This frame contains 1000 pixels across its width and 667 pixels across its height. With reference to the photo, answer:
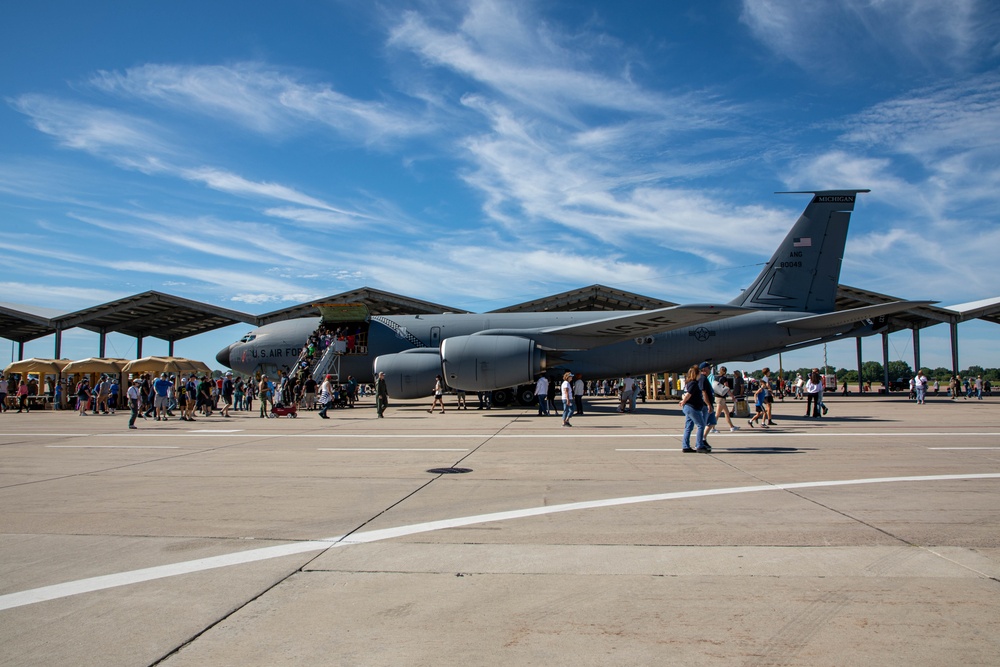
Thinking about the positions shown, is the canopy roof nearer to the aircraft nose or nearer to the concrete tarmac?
the aircraft nose

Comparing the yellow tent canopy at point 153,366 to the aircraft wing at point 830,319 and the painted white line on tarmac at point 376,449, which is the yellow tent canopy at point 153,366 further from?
the aircraft wing at point 830,319

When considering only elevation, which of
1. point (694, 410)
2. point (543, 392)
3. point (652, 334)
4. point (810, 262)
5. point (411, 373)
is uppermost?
→ point (810, 262)

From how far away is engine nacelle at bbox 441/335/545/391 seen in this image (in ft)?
67.4

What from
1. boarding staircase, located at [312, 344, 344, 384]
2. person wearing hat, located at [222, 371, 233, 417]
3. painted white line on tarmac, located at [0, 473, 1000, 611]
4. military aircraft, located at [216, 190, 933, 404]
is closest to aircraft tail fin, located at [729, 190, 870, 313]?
military aircraft, located at [216, 190, 933, 404]

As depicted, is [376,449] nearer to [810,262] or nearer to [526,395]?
[526,395]

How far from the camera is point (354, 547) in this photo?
196 inches

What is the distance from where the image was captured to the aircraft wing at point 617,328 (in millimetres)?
18797

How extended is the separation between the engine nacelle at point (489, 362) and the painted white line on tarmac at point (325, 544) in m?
13.3

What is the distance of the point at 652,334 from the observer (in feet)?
73.4

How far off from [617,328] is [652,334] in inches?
87.8

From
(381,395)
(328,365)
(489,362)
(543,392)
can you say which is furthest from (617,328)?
(328,365)

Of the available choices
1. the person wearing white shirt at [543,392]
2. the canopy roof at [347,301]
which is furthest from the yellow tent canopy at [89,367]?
the person wearing white shirt at [543,392]

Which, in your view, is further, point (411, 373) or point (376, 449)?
point (411, 373)

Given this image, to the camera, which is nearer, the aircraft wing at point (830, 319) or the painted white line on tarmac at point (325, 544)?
the painted white line on tarmac at point (325, 544)
